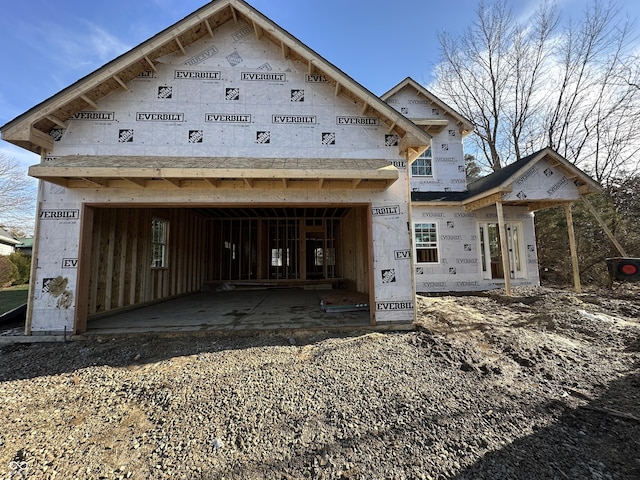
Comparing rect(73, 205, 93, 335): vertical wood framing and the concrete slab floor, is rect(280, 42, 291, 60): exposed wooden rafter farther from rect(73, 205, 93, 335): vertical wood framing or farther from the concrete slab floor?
the concrete slab floor

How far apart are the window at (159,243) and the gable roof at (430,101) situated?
391 inches

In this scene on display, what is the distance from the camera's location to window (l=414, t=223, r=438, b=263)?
10172 millimetres

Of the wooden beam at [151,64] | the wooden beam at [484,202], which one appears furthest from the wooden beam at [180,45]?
the wooden beam at [484,202]

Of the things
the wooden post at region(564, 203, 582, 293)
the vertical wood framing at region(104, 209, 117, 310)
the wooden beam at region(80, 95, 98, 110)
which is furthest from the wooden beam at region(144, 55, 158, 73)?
the wooden post at region(564, 203, 582, 293)

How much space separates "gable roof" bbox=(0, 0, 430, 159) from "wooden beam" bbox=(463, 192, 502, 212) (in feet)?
14.5

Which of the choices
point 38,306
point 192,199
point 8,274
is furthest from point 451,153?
point 8,274

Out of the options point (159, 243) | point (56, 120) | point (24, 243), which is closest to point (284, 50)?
point (56, 120)

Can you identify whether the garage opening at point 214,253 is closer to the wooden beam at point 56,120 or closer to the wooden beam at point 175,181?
the wooden beam at point 175,181

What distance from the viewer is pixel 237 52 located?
6012 mm

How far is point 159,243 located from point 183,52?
5772 mm

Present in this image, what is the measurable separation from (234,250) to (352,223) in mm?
7158

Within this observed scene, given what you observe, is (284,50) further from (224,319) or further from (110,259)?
(110,259)

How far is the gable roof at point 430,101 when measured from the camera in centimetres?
Result: 1099

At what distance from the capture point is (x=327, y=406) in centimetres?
288
